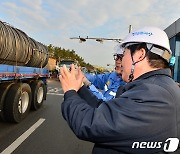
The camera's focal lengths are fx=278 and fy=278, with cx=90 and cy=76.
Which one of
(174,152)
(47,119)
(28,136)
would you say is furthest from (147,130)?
(47,119)

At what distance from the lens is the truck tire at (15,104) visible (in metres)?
6.99

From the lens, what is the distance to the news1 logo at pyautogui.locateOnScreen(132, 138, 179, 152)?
1.50m

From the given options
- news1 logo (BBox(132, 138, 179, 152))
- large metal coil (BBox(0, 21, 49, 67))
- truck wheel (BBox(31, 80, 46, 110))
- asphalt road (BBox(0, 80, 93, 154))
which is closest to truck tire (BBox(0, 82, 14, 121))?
asphalt road (BBox(0, 80, 93, 154))

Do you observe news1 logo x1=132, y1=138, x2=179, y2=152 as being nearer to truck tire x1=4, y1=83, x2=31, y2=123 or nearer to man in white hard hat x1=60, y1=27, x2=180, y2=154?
man in white hard hat x1=60, y1=27, x2=180, y2=154

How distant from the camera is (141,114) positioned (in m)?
1.45

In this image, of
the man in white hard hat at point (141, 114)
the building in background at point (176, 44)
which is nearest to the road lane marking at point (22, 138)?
the man in white hard hat at point (141, 114)

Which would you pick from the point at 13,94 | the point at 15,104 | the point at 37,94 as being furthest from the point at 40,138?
the point at 37,94

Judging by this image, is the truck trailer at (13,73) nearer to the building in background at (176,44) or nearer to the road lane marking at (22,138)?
the road lane marking at (22,138)

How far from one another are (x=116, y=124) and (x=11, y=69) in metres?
5.92

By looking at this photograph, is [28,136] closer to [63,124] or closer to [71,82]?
[63,124]

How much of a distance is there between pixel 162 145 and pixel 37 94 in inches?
339

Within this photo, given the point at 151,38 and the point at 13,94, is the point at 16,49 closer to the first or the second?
the point at 13,94

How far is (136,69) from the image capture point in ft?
5.74

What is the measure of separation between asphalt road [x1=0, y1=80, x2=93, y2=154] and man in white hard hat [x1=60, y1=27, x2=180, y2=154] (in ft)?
13.0
